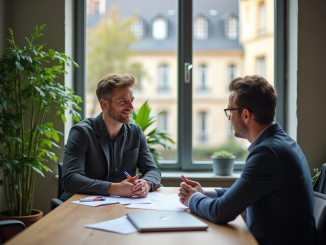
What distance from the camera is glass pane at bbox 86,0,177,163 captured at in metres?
3.69

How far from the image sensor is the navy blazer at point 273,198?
1.35 meters

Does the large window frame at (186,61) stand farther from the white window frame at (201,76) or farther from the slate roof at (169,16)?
the white window frame at (201,76)

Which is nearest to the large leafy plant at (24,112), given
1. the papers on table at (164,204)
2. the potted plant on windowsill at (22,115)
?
the potted plant on windowsill at (22,115)

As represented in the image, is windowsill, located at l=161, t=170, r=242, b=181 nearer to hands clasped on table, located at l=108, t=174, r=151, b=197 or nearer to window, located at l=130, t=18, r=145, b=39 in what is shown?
hands clasped on table, located at l=108, t=174, r=151, b=197

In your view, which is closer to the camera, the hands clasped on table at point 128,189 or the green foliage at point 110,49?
the hands clasped on table at point 128,189

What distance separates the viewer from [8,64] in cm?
266

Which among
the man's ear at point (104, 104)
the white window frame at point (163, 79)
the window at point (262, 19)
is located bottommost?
the man's ear at point (104, 104)

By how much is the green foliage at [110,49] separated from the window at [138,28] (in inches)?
1.3

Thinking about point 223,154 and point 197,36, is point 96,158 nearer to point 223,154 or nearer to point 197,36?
point 223,154

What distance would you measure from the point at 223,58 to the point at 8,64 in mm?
2976

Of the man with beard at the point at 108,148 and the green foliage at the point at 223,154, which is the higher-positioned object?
the man with beard at the point at 108,148

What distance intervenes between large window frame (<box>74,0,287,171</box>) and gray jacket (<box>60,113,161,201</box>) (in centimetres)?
107

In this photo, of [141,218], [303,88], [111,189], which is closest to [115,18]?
[303,88]

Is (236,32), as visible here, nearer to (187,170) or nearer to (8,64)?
(187,170)
